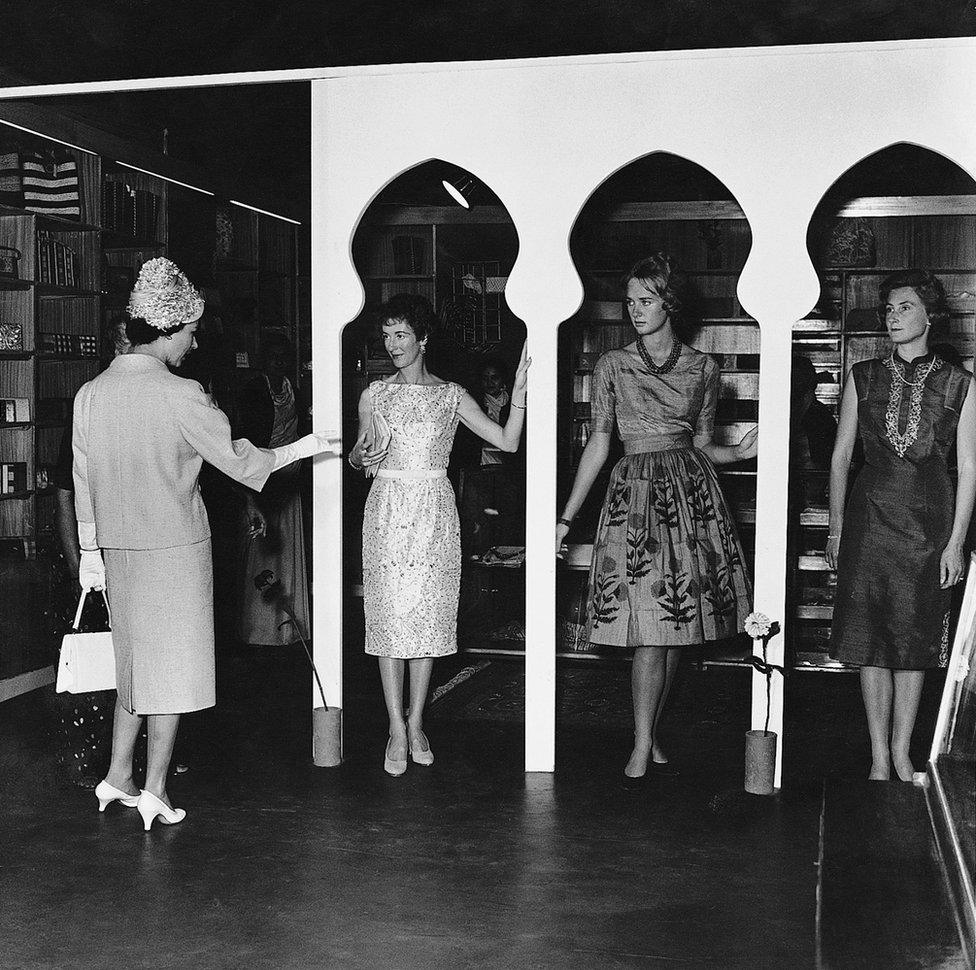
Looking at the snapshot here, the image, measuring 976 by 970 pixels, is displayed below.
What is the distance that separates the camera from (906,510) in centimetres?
439

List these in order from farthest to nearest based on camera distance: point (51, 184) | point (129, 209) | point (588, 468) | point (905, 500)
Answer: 1. point (129, 209)
2. point (51, 184)
3. point (588, 468)
4. point (905, 500)

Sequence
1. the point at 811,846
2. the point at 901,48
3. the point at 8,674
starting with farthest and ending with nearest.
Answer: the point at 8,674, the point at 901,48, the point at 811,846

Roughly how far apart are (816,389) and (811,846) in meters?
4.00

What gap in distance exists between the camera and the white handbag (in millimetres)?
4270

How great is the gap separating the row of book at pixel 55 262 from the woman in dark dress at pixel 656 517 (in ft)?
11.5

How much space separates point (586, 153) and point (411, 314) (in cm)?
84

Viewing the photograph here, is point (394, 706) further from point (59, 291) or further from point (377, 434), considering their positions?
point (59, 291)

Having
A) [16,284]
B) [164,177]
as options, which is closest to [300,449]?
[16,284]

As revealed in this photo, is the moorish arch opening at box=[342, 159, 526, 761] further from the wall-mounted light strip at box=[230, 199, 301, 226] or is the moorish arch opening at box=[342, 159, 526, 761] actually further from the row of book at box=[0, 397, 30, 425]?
the row of book at box=[0, 397, 30, 425]

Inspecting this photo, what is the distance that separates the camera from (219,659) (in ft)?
22.5

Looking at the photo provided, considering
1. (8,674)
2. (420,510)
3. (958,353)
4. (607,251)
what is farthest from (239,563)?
(958,353)

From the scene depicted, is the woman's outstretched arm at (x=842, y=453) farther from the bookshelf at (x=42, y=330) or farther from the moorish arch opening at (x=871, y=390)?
the bookshelf at (x=42, y=330)

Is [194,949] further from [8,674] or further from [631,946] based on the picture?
[8,674]

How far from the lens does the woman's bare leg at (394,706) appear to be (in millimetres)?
4832
